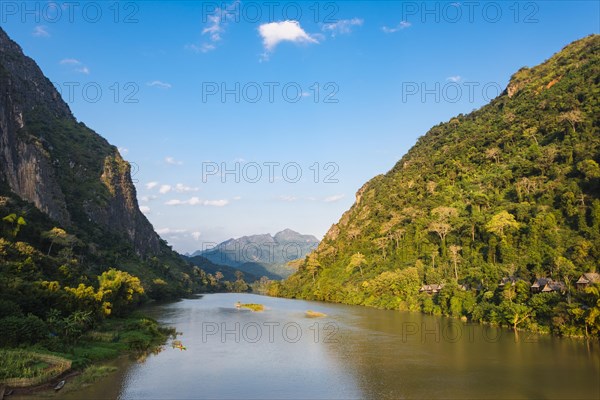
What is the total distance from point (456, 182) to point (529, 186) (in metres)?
26.4

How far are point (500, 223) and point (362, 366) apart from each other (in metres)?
38.0

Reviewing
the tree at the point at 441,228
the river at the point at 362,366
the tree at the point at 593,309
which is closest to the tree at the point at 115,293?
the river at the point at 362,366

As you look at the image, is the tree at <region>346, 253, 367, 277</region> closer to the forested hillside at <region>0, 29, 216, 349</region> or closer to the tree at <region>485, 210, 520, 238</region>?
the tree at <region>485, 210, 520, 238</region>

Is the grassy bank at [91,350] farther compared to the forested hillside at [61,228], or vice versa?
the forested hillside at [61,228]

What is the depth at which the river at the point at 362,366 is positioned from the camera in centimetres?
2583

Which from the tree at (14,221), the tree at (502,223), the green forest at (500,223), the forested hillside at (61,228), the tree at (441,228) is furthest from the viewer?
the tree at (441,228)

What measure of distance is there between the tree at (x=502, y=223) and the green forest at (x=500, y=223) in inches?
8.6

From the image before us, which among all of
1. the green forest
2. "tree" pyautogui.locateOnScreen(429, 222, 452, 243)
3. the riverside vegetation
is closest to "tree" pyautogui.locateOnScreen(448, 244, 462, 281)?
the green forest

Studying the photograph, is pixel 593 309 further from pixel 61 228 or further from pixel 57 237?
pixel 61 228

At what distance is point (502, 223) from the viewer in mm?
61156

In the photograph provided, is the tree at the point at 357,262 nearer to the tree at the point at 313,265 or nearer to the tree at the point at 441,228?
the tree at the point at 313,265

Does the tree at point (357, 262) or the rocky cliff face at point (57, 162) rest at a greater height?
the rocky cliff face at point (57, 162)

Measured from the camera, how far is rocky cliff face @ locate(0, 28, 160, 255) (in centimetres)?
8944

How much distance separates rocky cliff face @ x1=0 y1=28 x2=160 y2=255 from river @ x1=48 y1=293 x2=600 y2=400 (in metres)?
60.6
